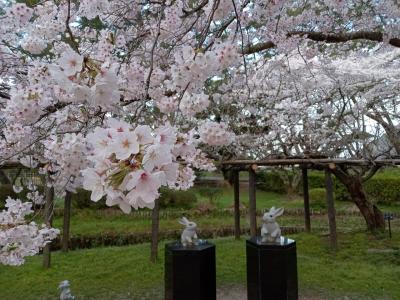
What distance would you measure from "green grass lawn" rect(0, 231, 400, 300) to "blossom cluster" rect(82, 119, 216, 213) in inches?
141

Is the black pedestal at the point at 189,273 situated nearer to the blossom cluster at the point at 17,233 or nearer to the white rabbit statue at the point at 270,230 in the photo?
the white rabbit statue at the point at 270,230

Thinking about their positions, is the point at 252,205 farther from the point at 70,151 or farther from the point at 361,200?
the point at 70,151

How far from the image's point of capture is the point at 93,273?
4.92 meters

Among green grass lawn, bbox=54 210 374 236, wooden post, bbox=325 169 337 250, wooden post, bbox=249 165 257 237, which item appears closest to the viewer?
wooden post, bbox=325 169 337 250

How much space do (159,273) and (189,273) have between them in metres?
1.52

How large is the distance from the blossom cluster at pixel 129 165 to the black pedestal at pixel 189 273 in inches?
110

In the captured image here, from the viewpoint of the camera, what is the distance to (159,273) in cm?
490

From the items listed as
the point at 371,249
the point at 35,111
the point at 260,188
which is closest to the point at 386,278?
the point at 371,249

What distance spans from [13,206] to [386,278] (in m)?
4.16

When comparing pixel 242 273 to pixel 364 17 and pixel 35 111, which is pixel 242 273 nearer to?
pixel 364 17

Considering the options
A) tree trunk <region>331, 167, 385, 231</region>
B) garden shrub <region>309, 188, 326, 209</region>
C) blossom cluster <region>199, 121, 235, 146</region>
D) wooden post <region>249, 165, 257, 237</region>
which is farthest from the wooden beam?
garden shrub <region>309, 188, 326, 209</region>

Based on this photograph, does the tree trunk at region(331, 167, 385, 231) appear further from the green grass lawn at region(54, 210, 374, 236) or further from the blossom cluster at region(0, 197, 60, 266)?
the blossom cluster at region(0, 197, 60, 266)

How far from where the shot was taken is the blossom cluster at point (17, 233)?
2.10 m

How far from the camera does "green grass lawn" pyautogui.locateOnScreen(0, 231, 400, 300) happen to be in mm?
4211
